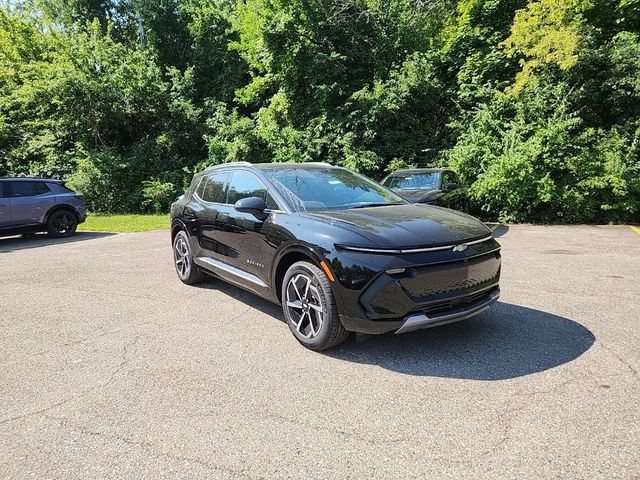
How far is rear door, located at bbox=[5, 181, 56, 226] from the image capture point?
11.0 metres

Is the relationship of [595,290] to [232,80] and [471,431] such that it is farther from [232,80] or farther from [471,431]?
[232,80]

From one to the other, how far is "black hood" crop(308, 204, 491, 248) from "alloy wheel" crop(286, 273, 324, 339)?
61 cm

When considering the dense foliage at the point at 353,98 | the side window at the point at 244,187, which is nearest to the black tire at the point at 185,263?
the side window at the point at 244,187

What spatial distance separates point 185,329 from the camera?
179 inches

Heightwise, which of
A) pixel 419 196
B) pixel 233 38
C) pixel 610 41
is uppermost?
pixel 233 38

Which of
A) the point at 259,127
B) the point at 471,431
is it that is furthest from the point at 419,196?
the point at 259,127

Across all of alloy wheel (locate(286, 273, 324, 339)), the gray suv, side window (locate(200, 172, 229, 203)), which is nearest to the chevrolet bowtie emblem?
alloy wheel (locate(286, 273, 324, 339))

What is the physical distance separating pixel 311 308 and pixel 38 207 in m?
10.4

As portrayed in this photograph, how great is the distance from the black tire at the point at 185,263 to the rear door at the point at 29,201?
6.96m

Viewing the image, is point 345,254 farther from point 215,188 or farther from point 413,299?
point 215,188

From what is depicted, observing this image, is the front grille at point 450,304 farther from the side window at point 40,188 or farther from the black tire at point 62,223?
the side window at point 40,188

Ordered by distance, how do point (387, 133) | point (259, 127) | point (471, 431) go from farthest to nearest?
point (259, 127) → point (387, 133) → point (471, 431)

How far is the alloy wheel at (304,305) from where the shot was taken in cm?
383

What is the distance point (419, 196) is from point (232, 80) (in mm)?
16179
